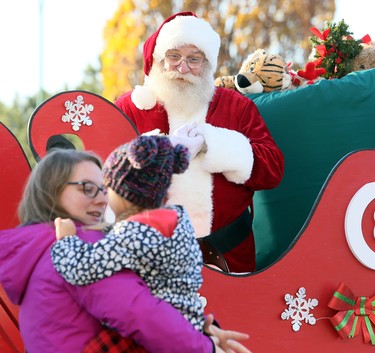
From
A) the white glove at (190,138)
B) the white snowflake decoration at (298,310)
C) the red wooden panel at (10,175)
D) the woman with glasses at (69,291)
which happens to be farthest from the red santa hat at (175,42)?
the woman with glasses at (69,291)

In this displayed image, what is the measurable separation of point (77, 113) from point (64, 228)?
0.96 metres

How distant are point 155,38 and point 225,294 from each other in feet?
4.06

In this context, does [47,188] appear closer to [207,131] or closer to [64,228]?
[64,228]

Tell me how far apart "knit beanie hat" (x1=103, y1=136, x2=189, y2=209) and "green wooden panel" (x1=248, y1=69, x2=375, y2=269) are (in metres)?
1.65

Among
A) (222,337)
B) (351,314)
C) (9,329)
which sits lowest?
(351,314)

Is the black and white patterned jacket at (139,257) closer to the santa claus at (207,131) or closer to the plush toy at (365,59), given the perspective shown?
the santa claus at (207,131)

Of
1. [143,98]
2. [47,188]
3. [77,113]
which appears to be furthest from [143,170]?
[143,98]

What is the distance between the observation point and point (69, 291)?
5.90ft

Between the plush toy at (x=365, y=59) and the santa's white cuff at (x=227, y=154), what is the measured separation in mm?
931

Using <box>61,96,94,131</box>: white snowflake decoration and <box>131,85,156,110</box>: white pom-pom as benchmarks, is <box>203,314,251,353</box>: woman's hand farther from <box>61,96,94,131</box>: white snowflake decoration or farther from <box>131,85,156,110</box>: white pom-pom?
<box>131,85,156,110</box>: white pom-pom

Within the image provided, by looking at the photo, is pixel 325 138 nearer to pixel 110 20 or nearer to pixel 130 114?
pixel 130 114

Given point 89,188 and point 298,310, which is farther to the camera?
point 298,310

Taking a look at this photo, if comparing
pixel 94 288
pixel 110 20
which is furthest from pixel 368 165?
pixel 110 20

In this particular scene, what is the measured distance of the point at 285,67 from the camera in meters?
3.87
